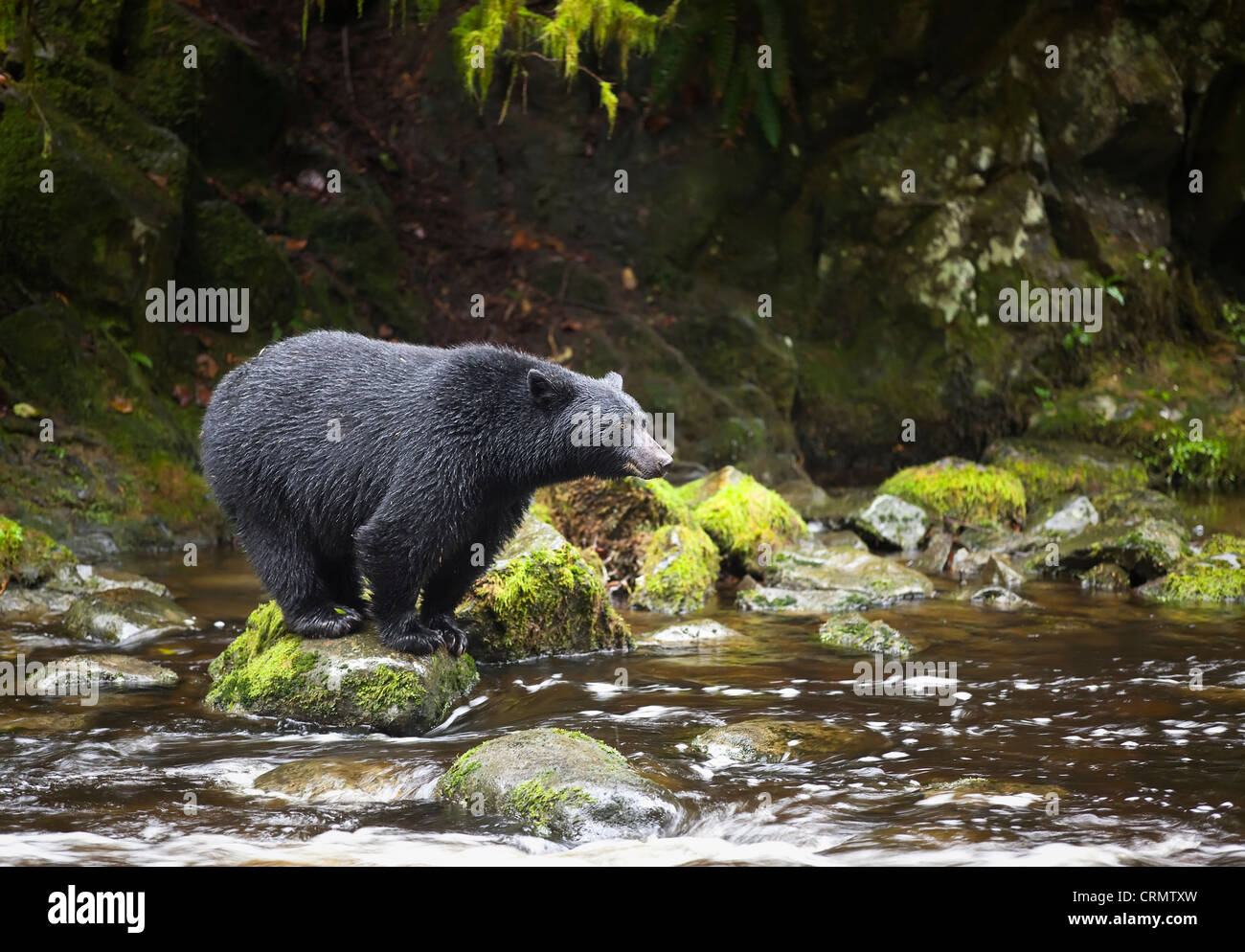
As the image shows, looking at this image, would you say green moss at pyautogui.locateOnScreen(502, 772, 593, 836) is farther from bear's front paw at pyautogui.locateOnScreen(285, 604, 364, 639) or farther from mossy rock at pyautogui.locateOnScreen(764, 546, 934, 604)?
mossy rock at pyautogui.locateOnScreen(764, 546, 934, 604)

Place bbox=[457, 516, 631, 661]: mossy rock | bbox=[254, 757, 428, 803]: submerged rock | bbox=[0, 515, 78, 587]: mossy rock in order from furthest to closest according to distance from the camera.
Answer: bbox=[0, 515, 78, 587]: mossy rock
bbox=[457, 516, 631, 661]: mossy rock
bbox=[254, 757, 428, 803]: submerged rock

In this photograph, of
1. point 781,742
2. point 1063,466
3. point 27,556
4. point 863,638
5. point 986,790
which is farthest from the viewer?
point 1063,466

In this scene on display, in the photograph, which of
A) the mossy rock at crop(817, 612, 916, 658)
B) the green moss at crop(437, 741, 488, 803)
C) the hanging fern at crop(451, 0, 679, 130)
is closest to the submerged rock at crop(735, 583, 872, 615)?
the mossy rock at crop(817, 612, 916, 658)

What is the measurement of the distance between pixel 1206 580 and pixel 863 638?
3.48 meters

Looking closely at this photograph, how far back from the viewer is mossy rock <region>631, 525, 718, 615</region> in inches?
406

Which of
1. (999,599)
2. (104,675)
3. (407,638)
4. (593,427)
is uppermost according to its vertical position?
(593,427)

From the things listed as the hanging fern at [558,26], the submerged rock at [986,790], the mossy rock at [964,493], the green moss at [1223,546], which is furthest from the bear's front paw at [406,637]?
the mossy rock at [964,493]

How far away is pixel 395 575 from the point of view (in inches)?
277

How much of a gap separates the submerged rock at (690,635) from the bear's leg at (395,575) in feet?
7.55

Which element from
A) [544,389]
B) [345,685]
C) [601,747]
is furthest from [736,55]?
[601,747]

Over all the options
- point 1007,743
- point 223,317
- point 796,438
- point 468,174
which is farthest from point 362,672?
point 468,174

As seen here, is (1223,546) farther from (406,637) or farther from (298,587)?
(298,587)

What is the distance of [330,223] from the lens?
52.7 ft

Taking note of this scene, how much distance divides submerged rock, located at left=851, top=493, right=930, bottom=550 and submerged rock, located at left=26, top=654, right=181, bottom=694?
7.20 meters
